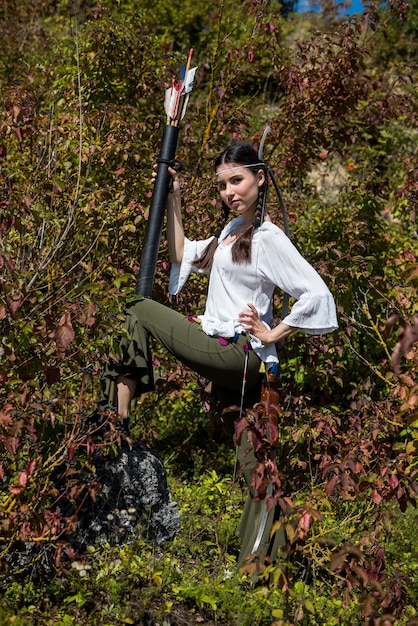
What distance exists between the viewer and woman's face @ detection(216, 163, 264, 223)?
3141 millimetres

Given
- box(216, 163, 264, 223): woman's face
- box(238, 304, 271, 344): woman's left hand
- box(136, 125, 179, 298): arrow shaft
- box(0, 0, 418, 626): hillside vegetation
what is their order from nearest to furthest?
box(0, 0, 418, 626): hillside vegetation
box(238, 304, 271, 344): woman's left hand
box(216, 163, 264, 223): woman's face
box(136, 125, 179, 298): arrow shaft

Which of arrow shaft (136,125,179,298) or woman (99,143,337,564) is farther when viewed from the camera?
arrow shaft (136,125,179,298)

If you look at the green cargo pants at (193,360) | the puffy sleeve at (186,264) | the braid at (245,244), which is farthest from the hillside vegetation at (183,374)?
the braid at (245,244)

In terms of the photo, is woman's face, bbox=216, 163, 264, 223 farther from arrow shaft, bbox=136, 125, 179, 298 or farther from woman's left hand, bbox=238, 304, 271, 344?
woman's left hand, bbox=238, 304, 271, 344

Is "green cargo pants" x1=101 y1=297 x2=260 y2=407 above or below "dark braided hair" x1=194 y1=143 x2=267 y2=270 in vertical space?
below

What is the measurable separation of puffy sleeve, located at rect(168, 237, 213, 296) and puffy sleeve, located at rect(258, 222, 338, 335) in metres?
0.42

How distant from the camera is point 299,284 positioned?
295 cm

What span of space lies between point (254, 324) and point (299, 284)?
0.76ft

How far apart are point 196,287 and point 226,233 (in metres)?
1.15

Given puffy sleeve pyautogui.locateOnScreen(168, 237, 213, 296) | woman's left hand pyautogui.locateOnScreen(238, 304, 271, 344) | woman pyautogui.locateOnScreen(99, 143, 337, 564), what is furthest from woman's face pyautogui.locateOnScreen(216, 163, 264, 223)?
woman's left hand pyautogui.locateOnScreen(238, 304, 271, 344)

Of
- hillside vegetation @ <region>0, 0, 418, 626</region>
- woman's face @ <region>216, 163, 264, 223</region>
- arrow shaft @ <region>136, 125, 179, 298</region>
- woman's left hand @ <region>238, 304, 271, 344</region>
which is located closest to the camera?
hillside vegetation @ <region>0, 0, 418, 626</region>

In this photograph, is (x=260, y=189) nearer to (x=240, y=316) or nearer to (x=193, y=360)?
(x=240, y=316)

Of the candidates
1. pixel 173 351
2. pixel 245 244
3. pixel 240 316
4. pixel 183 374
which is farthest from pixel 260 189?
pixel 183 374

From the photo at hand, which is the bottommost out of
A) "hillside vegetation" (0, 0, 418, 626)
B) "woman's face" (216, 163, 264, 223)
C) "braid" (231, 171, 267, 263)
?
"hillside vegetation" (0, 0, 418, 626)
